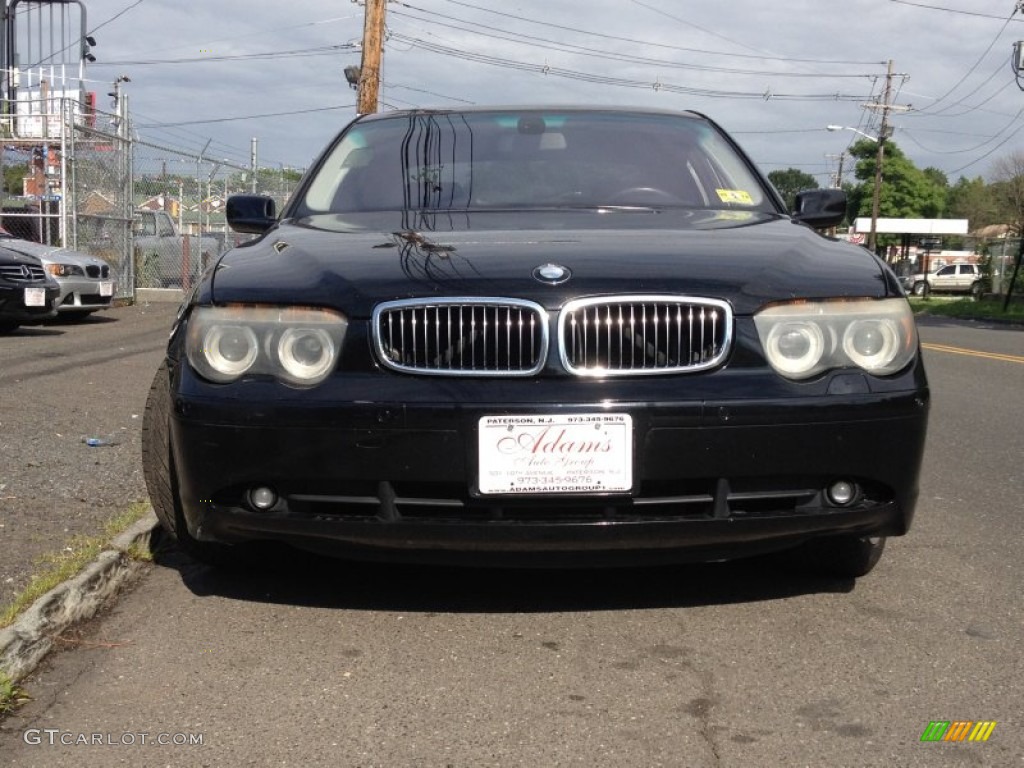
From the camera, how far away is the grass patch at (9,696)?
290 centimetres

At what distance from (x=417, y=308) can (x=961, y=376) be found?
9779mm

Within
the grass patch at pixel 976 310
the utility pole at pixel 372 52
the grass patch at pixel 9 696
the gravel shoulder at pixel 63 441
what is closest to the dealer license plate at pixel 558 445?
the grass patch at pixel 9 696

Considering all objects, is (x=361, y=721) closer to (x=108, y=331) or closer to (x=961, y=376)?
(x=961, y=376)

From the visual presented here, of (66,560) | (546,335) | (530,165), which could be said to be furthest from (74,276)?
(546,335)

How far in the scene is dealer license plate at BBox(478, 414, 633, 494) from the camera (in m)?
3.14

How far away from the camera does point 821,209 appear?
4.75 m

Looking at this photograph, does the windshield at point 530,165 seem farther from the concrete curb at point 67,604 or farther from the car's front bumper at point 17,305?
the car's front bumper at point 17,305

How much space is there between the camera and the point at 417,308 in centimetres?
329

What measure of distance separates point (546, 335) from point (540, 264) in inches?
10.7

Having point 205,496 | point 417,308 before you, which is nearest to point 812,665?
point 417,308

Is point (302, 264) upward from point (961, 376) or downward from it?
upward

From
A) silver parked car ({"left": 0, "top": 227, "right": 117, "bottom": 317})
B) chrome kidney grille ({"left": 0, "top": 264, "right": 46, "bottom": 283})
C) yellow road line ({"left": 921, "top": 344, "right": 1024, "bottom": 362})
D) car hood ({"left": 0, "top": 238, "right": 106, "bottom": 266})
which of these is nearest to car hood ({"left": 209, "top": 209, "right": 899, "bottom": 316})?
chrome kidney grille ({"left": 0, "top": 264, "right": 46, "bottom": 283})

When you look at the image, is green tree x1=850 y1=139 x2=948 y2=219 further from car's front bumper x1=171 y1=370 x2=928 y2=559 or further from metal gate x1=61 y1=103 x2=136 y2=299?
car's front bumper x1=171 y1=370 x2=928 y2=559

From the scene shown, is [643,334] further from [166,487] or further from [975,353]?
[975,353]
